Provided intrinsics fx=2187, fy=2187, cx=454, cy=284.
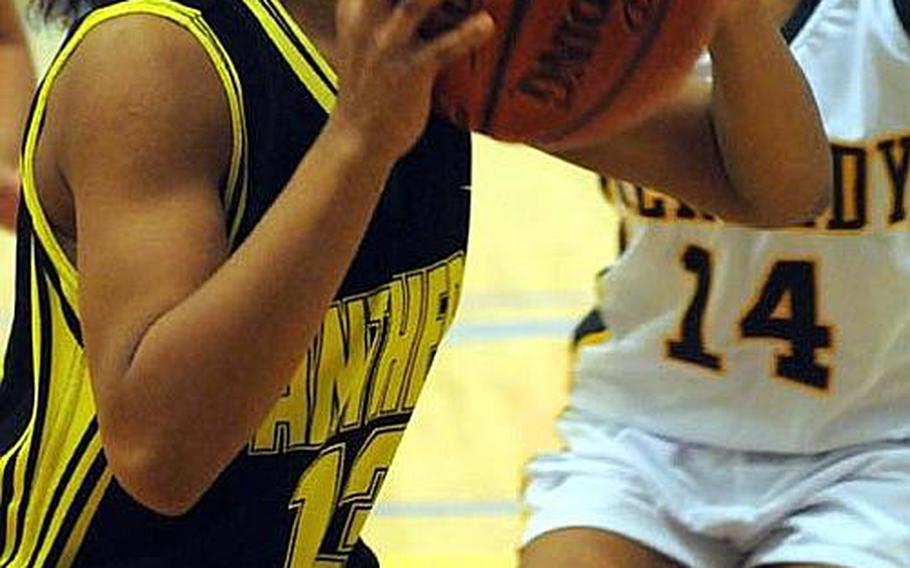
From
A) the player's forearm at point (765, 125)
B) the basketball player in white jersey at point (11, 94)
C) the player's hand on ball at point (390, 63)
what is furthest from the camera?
the basketball player in white jersey at point (11, 94)

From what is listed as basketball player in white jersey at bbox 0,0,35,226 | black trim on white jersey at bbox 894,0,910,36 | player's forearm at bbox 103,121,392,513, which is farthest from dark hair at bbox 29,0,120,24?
black trim on white jersey at bbox 894,0,910,36

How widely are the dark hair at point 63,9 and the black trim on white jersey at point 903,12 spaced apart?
0.65 meters

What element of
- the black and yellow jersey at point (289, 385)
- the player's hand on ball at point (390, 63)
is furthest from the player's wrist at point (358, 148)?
the black and yellow jersey at point (289, 385)

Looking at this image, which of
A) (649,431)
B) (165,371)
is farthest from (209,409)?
(649,431)

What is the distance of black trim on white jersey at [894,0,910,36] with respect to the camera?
1.61m

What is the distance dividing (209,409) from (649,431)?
70 centimetres

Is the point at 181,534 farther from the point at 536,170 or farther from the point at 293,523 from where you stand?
the point at 536,170

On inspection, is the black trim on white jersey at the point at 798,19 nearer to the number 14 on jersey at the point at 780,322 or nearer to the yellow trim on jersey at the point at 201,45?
the number 14 on jersey at the point at 780,322

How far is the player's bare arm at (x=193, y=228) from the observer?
1.04m

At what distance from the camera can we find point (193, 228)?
1086 millimetres

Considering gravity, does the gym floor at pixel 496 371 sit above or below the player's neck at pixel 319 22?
below

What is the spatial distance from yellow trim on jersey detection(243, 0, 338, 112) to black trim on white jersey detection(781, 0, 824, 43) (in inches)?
21.6

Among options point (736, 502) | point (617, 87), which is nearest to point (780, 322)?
point (736, 502)

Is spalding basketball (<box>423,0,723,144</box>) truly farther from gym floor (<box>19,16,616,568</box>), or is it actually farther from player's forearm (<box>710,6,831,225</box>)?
gym floor (<box>19,16,616,568</box>)
